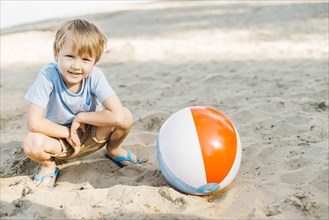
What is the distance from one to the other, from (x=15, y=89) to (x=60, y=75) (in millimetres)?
2755

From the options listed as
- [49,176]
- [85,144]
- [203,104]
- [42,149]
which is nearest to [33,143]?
[42,149]

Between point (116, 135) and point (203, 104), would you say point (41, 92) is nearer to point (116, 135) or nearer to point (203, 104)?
point (116, 135)

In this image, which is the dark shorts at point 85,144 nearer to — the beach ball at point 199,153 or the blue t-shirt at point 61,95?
the blue t-shirt at point 61,95

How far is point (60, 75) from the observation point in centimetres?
307

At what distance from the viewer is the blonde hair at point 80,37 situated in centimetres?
289

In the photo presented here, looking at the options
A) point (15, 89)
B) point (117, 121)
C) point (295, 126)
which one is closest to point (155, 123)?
point (117, 121)

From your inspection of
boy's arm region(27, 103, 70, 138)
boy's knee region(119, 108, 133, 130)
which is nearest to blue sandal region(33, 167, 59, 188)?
boy's arm region(27, 103, 70, 138)

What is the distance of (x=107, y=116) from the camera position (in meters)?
3.12

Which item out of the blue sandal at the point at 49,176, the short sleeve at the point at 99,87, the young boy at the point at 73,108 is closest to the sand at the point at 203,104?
the blue sandal at the point at 49,176

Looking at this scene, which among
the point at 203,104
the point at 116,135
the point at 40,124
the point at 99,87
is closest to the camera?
the point at 40,124

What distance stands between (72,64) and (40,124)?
484 mm

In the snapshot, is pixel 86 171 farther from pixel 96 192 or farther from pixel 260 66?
pixel 260 66

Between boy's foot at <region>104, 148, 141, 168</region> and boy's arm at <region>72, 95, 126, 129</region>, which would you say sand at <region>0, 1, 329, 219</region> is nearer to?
boy's foot at <region>104, 148, 141, 168</region>

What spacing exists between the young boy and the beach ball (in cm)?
56
